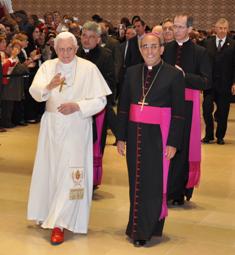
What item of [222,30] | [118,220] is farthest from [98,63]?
→ [222,30]

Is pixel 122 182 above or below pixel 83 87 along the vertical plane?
below

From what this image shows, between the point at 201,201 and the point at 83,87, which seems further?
the point at 201,201

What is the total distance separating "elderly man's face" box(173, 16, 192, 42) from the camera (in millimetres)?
7609

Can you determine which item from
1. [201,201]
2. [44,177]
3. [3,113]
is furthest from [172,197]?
Answer: [3,113]

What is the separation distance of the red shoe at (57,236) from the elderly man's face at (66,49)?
1469mm

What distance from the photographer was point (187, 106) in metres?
7.77

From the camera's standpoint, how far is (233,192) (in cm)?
871

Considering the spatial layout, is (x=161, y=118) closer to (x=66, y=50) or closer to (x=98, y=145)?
(x=66, y=50)

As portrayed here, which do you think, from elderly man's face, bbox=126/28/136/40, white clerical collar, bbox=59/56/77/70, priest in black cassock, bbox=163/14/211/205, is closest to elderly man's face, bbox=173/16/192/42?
priest in black cassock, bbox=163/14/211/205

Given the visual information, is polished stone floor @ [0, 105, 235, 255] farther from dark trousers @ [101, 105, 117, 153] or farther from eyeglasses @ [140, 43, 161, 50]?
eyeglasses @ [140, 43, 161, 50]

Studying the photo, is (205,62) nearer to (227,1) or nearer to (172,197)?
(172,197)

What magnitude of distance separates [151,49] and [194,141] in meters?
1.81

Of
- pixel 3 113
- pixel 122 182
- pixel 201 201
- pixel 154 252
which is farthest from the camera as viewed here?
pixel 3 113

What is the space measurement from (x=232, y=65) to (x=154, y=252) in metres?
6.33
